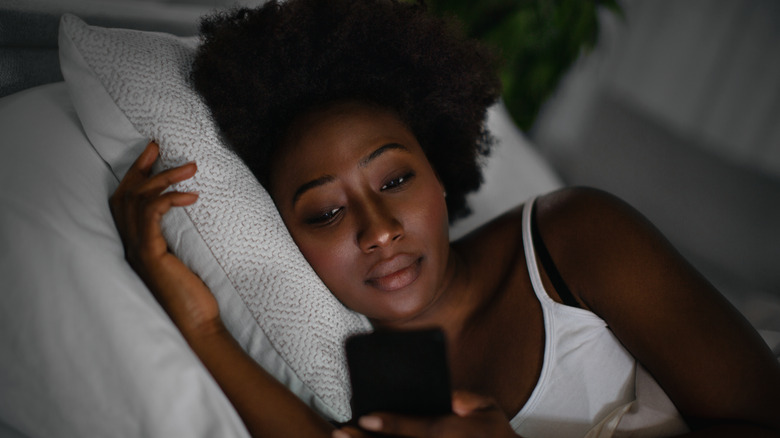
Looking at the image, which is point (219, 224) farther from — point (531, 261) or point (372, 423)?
point (531, 261)

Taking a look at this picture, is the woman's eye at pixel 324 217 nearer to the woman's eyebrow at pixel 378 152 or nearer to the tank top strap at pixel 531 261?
the woman's eyebrow at pixel 378 152

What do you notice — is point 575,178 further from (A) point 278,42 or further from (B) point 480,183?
(A) point 278,42

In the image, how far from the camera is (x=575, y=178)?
2.06 m

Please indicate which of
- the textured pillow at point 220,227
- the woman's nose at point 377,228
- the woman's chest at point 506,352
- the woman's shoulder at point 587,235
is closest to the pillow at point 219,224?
the textured pillow at point 220,227

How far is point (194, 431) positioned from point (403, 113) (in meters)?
0.72

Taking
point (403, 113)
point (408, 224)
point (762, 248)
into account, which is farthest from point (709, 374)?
point (762, 248)

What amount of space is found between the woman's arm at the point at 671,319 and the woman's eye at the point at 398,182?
0.99 feet

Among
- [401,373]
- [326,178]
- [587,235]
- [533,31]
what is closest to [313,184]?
[326,178]

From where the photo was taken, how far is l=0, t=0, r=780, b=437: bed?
0.63m

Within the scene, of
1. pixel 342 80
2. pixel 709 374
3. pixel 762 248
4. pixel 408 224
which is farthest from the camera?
pixel 762 248

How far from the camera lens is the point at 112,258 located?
27.8 inches

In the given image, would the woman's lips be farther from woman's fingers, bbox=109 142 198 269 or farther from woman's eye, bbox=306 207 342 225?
woman's fingers, bbox=109 142 198 269

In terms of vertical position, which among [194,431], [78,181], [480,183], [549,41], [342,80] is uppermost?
[549,41]

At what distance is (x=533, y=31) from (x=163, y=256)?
5.12ft
